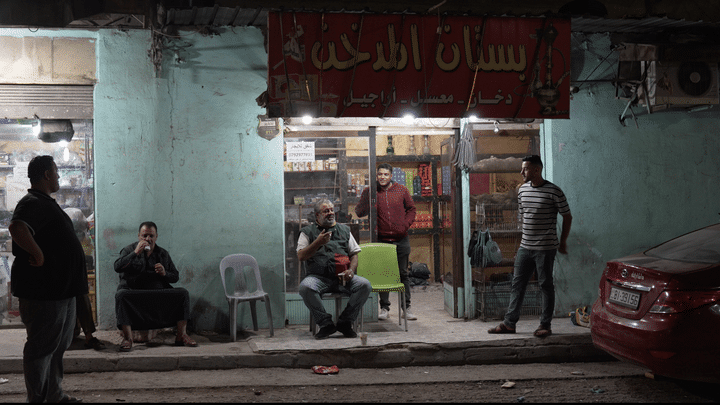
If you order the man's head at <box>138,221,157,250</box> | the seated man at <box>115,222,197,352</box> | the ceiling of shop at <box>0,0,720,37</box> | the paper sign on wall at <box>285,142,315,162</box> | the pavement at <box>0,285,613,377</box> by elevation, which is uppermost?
the ceiling of shop at <box>0,0,720,37</box>

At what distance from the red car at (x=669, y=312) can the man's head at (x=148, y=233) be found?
4.76 meters

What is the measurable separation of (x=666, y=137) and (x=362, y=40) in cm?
447

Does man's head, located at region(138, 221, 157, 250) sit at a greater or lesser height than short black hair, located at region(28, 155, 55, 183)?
lesser

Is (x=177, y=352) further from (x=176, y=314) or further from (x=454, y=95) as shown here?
(x=454, y=95)

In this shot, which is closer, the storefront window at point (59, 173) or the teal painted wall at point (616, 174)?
the storefront window at point (59, 173)

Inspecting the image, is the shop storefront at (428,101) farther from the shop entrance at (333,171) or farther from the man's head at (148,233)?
the man's head at (148,233)

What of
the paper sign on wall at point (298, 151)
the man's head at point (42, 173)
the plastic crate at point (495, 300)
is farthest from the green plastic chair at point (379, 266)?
the man's head at point (42, 173)

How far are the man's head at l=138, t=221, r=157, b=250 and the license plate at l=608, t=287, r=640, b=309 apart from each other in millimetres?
4806

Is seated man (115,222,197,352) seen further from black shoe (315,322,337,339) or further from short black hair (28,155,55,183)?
short black hair (28,155,55,183)

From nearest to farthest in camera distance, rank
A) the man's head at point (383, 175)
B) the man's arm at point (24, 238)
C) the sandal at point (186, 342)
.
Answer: the man's arm at point (24, 238), the sandal at point (186, 342), the man's head at point (383, 175)

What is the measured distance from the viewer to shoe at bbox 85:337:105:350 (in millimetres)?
6370

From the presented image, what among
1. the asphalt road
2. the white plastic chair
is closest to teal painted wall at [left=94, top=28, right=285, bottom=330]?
the white plastic chair

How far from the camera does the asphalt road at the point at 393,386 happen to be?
5125 millimetres

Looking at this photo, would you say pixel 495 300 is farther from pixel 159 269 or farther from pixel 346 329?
pixel 159 269
